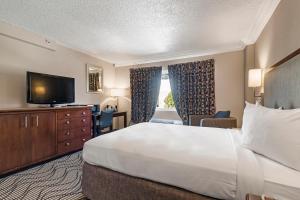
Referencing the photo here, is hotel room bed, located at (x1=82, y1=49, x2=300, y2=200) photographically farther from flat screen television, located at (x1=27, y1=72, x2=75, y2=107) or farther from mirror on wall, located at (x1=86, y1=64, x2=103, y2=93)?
mirror on wall, located at (x1=86, y1=64, x2=103, y2=93)

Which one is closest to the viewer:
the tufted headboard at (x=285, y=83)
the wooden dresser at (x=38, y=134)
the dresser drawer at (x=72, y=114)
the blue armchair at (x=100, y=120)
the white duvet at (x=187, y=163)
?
the white duvet at (x=187, y=163)

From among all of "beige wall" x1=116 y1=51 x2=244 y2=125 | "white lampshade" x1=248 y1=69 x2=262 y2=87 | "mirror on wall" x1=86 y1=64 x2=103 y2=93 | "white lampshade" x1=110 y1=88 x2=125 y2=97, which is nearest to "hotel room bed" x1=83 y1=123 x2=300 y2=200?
"white lampshade" x1=248 y1=69 x2=262 y2=87

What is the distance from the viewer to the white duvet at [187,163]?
3.49 feet

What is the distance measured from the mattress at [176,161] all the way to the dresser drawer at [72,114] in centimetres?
165

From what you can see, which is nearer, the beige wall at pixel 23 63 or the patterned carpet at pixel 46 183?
the patterned carpet at pixel 46 183

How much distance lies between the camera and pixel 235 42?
11.4 feet

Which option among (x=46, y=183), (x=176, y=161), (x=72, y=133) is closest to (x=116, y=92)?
(x=72, y=133)

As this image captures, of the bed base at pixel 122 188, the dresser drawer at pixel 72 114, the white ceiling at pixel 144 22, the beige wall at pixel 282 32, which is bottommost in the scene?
the bed base at pixel 122 188

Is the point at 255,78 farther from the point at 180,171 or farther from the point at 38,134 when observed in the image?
the point at 38,134

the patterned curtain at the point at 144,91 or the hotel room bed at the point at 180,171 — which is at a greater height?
the patterned curtain at the point at 144,91

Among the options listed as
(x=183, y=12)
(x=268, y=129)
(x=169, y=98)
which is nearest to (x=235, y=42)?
(x=183, y=12)

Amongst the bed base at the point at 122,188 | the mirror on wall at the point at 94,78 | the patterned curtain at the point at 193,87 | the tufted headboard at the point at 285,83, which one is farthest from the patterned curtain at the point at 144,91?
the bed base at the point at 122,188

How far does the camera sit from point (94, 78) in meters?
4.50

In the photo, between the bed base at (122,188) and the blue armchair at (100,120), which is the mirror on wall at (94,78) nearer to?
the blue armchair at (100,120)
